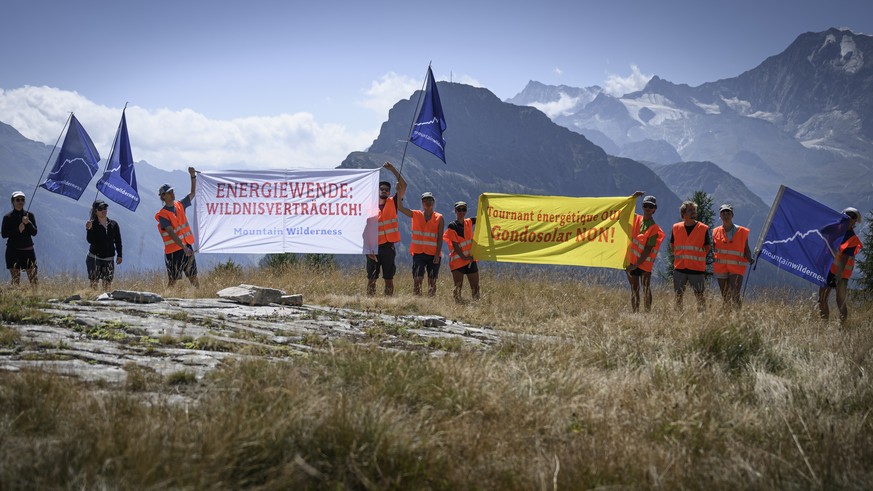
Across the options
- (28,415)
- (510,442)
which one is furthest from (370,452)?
(28,415)

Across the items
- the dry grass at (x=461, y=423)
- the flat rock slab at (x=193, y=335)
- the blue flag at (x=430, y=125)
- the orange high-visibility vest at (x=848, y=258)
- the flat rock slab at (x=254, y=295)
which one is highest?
the blue flag at (x=430, y=125)

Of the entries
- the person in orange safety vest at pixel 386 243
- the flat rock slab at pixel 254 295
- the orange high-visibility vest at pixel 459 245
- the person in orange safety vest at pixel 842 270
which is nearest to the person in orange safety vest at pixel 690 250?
the person in orange safety vest at pixel 842 270

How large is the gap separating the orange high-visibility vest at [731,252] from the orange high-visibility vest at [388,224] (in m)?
5.86

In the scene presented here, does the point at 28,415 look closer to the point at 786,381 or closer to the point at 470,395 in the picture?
the point at 470,395

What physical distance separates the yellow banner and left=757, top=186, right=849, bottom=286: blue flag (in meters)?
2.60

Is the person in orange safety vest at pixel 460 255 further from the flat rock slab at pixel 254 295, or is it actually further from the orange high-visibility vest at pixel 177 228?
the orange high-visibility vest at pixel 177 228

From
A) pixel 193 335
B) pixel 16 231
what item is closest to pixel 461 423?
pixel 193 335

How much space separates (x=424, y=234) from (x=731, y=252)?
558 centimetres

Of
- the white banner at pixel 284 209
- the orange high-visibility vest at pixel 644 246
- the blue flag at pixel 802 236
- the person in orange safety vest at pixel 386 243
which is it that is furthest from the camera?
the white banner at pixel 284 209

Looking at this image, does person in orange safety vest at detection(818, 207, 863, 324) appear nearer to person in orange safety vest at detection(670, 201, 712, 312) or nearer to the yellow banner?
person in orange safety vest at detection(670, 201, 712, 312)

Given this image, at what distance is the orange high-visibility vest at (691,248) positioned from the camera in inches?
416

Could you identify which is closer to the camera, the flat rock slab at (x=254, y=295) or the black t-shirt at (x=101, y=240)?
the flat rock slab at (x=254, y=295)

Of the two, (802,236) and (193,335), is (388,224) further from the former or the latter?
(802,236)

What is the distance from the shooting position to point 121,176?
14328mm
